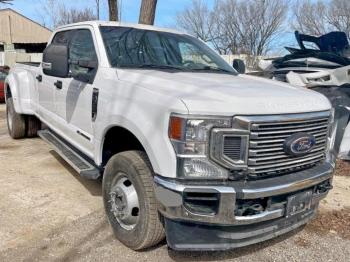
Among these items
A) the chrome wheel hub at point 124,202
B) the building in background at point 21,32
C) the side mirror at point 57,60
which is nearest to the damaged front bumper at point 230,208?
the chrome wheel hub at point 124,202

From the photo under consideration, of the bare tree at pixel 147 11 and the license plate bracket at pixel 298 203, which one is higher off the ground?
the bare tree at pixel 147 11

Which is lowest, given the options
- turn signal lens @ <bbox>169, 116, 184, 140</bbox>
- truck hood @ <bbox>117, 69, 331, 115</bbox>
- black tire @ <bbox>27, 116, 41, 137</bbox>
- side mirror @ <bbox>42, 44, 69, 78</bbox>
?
black tire @ <bbox>27, 116, 41, 137</bbox>

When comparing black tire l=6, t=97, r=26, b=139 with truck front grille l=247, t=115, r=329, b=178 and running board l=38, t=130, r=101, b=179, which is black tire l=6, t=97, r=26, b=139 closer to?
running board l=38, t=130, r=101, b=179

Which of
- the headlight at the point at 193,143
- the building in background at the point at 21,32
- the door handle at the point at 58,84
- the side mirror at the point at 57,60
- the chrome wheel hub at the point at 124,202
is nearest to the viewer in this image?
the headlight at the point at 193,143

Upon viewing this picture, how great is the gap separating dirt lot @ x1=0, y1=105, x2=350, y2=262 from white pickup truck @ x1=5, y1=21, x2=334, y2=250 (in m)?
0.29

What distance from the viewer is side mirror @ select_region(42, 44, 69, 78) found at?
160 inches

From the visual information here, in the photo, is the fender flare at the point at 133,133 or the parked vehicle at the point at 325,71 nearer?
the fender flare at the point at 133,133

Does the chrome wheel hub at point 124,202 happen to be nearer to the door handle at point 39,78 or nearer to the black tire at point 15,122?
the door handle at point 39,78

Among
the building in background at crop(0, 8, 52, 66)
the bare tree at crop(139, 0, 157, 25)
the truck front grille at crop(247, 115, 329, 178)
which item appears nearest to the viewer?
the truck front grille at crop(247, 115, 329, 178)

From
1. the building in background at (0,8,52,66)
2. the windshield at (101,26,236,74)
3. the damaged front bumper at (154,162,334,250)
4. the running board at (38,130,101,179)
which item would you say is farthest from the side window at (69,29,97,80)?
the building in background at (0,8,52,66)

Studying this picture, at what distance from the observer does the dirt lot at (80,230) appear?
3.66 m

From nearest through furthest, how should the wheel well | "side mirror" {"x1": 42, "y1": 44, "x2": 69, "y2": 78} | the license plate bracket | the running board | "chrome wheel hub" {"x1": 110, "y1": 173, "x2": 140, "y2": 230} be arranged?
the license plate bracket → "chrome wheel hub" {"x1": 110, "y1": 173, "x2": 140, "y2": 230} → the wheel well → "side mirror" {"x1": 42, "y1": 44, "x2": 69, "y2": 78} → the running board

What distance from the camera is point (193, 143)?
2959mm

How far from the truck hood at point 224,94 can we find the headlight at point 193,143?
0.25 feet
